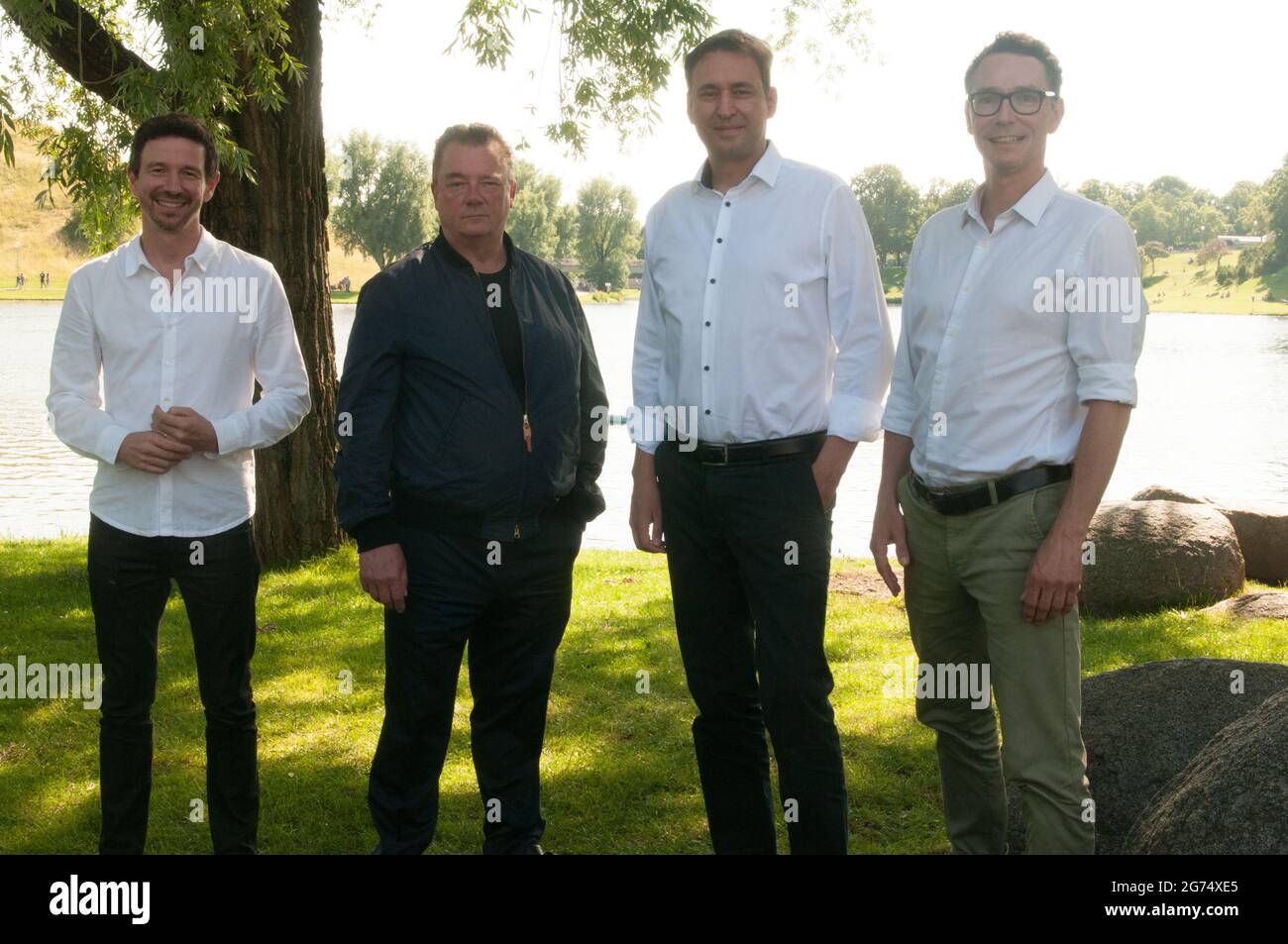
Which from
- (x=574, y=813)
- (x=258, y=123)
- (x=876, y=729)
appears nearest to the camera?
(x=574, y=813)

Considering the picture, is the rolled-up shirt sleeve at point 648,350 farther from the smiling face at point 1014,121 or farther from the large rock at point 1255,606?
the large rock at point 1255,606

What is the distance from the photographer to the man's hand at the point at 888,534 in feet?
12.7

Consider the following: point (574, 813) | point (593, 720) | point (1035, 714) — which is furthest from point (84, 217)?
point (1035, 714)

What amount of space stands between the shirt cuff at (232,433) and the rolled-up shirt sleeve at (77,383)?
30 cm

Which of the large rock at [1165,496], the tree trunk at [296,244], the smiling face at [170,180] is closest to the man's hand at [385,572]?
the smiling face at [170,180]

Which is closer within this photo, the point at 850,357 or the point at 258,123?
the point at 850,357

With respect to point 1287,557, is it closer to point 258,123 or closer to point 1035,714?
point 1035,714

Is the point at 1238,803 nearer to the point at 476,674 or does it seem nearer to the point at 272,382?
the point at 476,674

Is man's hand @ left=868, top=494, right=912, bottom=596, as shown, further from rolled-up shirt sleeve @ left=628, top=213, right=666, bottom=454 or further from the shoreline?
the shoreline

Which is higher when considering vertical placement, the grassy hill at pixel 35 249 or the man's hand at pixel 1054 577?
the grassy hill at pixel 35 249

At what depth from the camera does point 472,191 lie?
386cm

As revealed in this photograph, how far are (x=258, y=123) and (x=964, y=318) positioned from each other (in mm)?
6935

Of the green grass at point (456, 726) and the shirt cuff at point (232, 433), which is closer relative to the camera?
the shirt cuff at point (232, 433)
